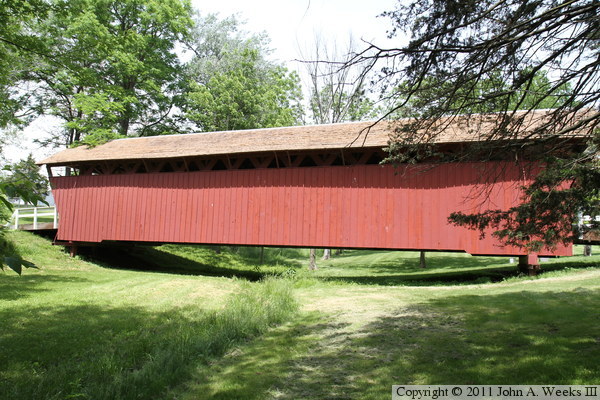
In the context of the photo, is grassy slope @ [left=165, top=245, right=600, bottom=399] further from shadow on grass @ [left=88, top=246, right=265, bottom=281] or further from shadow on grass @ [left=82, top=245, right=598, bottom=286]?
shadow on grass @ [left=88, top=246, right=265, bottom=281]

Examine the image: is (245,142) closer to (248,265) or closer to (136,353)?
(136,353)

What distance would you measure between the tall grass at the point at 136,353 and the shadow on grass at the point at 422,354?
447mm

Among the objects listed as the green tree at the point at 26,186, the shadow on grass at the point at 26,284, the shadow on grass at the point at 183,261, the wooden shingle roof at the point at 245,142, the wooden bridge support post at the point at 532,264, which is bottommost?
→ the shadow on grass at the point at 183,261

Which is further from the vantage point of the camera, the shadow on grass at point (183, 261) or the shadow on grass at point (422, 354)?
the shadow on grass at point (183, 261)

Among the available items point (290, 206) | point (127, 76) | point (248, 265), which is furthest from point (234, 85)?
point (290, 206)

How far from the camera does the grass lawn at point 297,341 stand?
13.9 ft

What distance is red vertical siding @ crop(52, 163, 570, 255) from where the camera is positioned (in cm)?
1183

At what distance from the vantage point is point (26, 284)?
396 inches

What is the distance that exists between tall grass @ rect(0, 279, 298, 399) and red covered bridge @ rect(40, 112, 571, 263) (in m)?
5.12

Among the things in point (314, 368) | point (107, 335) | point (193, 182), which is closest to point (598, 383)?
point (314, 368)

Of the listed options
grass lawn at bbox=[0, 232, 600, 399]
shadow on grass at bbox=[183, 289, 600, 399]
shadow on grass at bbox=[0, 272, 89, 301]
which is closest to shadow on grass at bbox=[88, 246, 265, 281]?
shadow on grass at bbox=[0, 272, 89, 301]

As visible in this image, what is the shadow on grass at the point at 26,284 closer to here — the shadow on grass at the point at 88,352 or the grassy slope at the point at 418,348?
the shadow on grass at the point at 88,352

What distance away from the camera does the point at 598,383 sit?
3.53 metres

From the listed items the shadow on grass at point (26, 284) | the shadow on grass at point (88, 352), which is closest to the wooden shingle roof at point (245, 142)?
the shadow on grass at point (26, 284)
